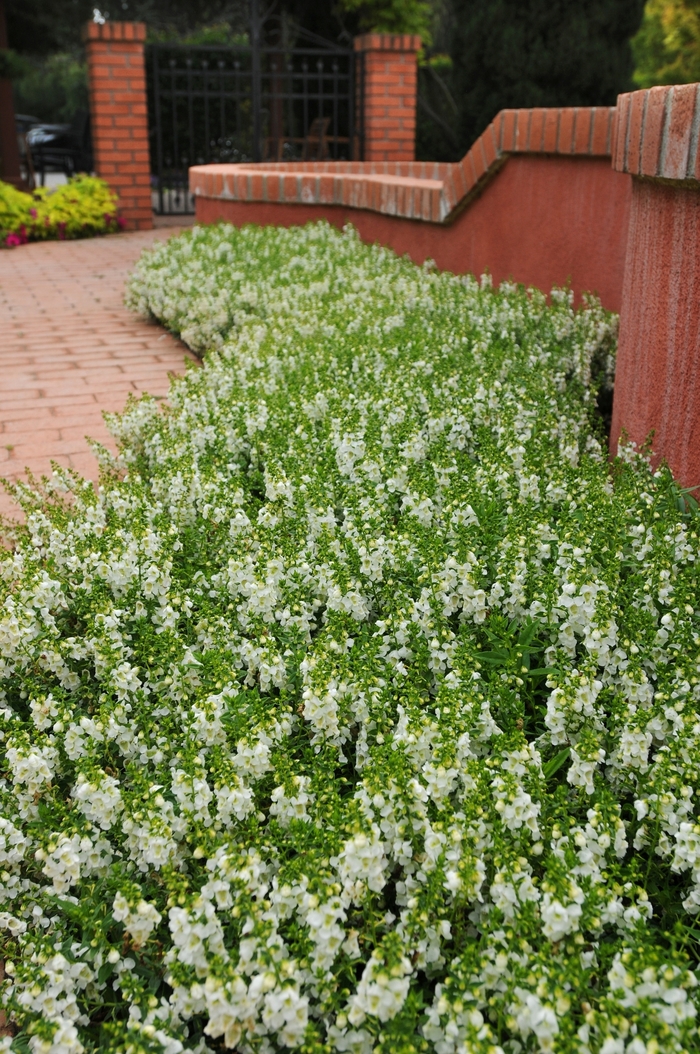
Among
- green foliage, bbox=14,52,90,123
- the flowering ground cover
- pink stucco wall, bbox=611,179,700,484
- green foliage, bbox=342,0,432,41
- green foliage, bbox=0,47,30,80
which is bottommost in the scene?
the flowering ground cover

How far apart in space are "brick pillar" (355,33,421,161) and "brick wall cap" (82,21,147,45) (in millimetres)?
2689

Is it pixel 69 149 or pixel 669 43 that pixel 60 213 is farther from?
pixel 669 43

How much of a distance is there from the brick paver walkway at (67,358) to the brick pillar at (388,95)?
4.30 metres

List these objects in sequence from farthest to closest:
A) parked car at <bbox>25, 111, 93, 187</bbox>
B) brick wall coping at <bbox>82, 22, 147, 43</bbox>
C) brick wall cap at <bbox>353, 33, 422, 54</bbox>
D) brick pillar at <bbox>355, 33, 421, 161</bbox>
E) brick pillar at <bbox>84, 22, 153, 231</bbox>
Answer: parked car at <bbox>25, 111, 93, 187</bbox> → brick pillar at <bbox>355, 33, 421, 161</bbox> → brick wall cap at <bbox>353, 33, 422, 54</bbox> → brick pillar at <bbox>84, 22, 153, 231</bbox> → brick wall coping at <bbox>82, 22, 147, 43</bbox>

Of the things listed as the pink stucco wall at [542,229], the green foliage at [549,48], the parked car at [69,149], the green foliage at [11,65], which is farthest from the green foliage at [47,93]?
the pink stucco wall at [542,229]

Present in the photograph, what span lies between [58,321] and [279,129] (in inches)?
300

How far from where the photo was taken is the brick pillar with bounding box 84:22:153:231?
11281 mm

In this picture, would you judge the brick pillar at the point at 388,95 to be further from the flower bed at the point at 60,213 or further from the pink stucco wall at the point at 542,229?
the pink stucco wall at the point at 542,229

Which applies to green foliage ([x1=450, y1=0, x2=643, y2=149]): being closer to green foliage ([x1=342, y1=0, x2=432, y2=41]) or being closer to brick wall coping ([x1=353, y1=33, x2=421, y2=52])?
brick wall coping ([x1=353, y1=33, x2=421, y2=52])

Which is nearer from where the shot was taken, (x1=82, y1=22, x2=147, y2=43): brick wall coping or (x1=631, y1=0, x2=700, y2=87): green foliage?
(x1=82, y1=22, x2=147, y2=43): brick wall coping

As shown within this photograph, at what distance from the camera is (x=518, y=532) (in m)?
2.48

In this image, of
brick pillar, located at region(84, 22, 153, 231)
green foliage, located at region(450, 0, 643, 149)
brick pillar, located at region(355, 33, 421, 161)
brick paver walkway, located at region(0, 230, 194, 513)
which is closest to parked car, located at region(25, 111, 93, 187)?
brick pillar, located at region(84, 22, 153, 231)

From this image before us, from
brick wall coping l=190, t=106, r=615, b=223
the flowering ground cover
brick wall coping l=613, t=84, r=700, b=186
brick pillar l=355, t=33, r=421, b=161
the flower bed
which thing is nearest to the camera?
the flowering ground cover

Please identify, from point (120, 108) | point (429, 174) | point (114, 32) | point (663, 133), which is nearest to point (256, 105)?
point (120, 108)
